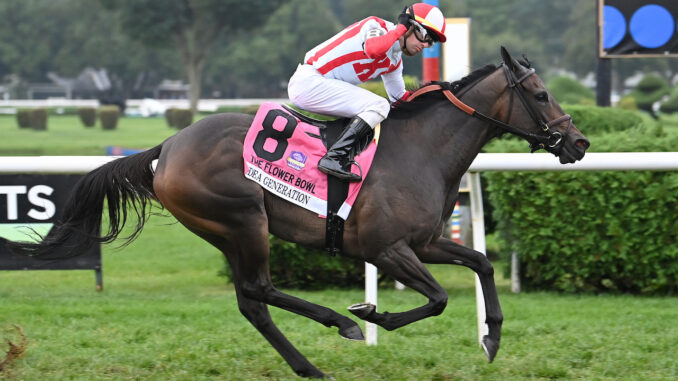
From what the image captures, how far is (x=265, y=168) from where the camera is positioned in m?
4.12

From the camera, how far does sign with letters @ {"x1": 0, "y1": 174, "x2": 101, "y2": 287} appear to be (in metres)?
6.14

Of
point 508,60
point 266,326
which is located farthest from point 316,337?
point 508,60

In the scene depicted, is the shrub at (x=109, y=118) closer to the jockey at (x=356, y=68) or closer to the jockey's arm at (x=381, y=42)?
the jockey at (x=356, y=68)

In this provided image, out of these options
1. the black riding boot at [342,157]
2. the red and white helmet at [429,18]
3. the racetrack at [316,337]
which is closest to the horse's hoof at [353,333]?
the racetrack at [316,337]

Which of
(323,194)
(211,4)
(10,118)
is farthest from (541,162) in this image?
(211,4)

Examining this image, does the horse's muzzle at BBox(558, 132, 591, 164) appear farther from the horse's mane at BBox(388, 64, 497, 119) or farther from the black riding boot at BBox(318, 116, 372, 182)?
the black riding boot at BBox(318, 116, 372, 182)

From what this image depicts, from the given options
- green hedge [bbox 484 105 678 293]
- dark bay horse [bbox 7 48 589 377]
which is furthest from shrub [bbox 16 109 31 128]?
dark bay horse [bbox 7 48 589 377]

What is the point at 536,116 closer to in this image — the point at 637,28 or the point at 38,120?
the point at 637,28

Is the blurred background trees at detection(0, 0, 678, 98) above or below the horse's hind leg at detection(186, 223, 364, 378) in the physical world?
below

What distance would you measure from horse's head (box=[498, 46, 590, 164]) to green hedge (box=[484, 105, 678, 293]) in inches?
86.6

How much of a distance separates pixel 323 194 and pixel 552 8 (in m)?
71.7

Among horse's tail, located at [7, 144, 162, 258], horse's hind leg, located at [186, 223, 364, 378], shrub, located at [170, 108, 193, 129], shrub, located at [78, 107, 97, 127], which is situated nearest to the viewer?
horse's hind leg, located at [186, 223, 364, 378]

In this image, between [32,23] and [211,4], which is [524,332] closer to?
[211,4]

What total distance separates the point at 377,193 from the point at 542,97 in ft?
3.01
